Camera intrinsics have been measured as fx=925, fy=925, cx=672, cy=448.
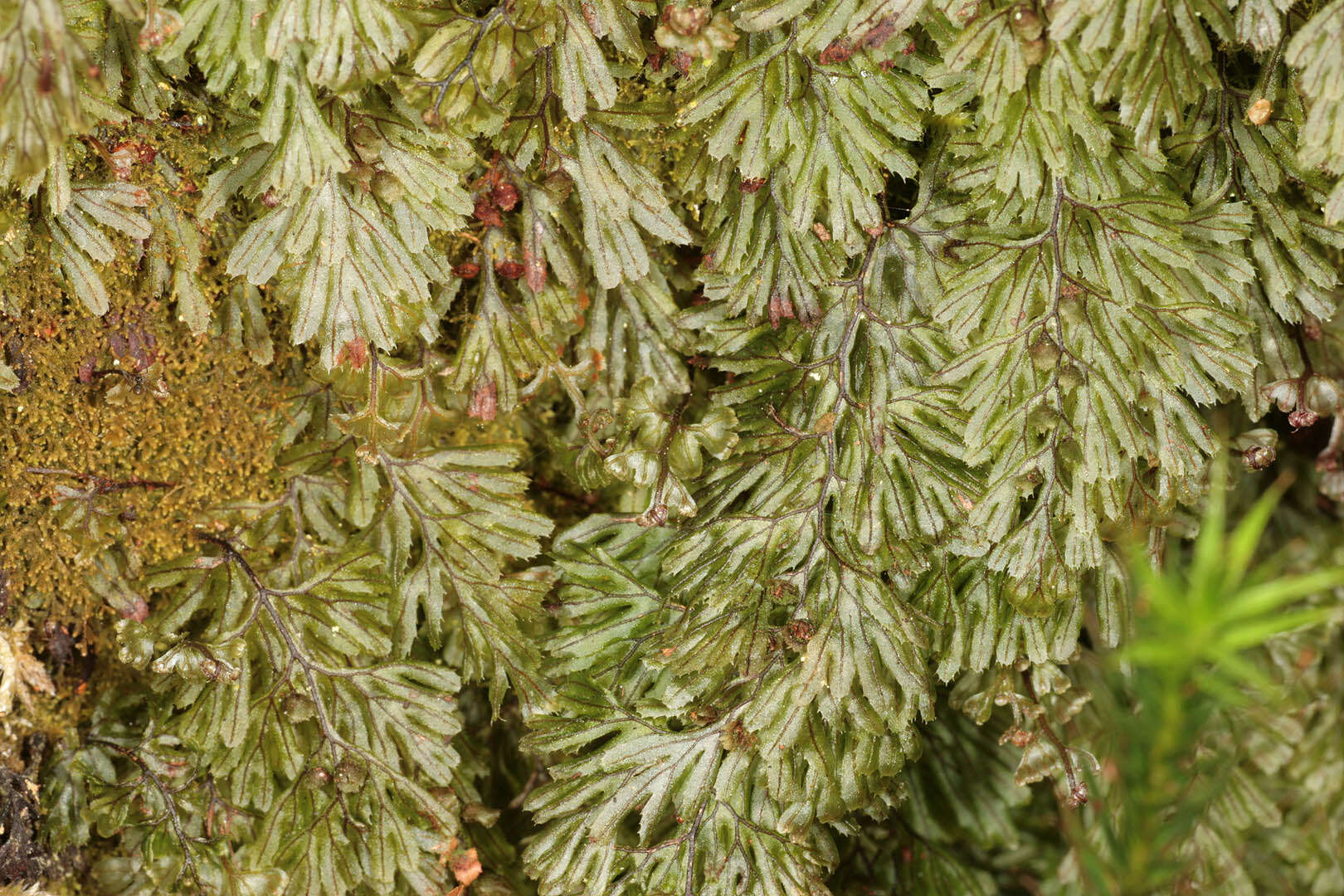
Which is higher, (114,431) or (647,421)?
(647,421)

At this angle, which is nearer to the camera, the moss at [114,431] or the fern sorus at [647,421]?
the fern sorus at [647,421]

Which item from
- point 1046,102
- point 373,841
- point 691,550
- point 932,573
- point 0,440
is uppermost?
point 1046,102

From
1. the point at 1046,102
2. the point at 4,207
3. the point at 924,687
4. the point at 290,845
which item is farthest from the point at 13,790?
the point at 1046,102

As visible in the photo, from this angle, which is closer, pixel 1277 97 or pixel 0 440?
pixel 1277 97

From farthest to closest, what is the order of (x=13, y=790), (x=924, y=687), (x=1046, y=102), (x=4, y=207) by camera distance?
1. (x=13, y=790)
2. (x=924, y=687)
3. (x=4, y=207)
4. (x=1046, y=102)

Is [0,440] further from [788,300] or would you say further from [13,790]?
[788,300]

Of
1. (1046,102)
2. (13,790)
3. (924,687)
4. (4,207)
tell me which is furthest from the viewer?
(13,790)

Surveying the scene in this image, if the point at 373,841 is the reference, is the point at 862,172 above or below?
above

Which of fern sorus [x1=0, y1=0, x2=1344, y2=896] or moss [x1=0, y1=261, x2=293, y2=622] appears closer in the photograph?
fern sorus [x1=0, y1=0, x2=1344, y2=896]
